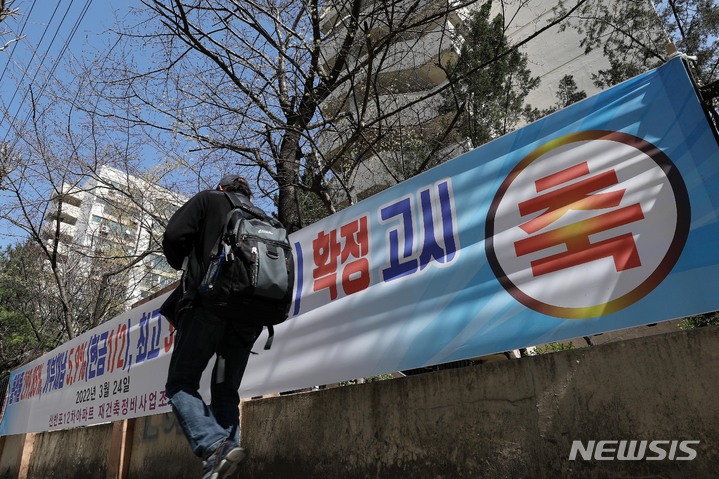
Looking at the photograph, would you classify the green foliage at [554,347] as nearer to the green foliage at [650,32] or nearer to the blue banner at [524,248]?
the blue banner at [524,248]

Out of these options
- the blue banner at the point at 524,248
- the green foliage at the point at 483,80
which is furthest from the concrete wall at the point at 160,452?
the green foliage at the point at 483,80

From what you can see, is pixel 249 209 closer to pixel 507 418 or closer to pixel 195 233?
pixel 195 233

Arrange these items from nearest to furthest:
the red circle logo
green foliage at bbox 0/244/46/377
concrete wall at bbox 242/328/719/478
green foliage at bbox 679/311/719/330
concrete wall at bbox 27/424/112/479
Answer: concrete wall at bbox 242/328/719/478 → the red circle logo → green foliage at bbox 679/311/719/330 → concrete wall at bbox 27/424/112/479 → green foliage at bbox 0/244/46/377

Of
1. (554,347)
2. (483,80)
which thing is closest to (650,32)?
(483,80)

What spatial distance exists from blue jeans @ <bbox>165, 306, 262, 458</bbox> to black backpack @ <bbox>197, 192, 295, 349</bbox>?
0.39ft

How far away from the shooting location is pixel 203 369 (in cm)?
254

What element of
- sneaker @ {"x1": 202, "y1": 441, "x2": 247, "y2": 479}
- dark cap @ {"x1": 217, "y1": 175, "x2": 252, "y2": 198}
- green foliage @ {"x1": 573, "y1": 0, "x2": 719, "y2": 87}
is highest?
green foliage @ {"x1": 573, "y1": 0, "x2": 719, "y2": 87}

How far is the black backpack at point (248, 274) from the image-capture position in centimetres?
238

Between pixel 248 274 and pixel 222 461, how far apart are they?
0.82 metres

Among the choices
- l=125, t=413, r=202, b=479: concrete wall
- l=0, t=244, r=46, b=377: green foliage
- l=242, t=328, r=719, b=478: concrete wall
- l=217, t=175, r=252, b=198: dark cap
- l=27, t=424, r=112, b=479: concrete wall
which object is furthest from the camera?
l=0, t=244, r=46, b=377: green foliage

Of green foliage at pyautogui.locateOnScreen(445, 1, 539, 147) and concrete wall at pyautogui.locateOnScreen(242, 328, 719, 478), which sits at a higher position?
green foliage at pyautogui.locateOnScreen(445, 1, 539, 147)

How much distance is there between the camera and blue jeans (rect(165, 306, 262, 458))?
2.36 m

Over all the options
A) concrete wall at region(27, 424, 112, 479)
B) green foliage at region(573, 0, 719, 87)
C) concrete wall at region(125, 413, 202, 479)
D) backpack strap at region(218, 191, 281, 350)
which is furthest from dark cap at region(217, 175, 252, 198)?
green foliage at region(573, 0, 719, 87)

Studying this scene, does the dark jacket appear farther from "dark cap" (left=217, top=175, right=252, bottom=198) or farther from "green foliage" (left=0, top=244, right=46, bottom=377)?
"green foliage" (left=0, top=244, right=46, bottom=377)
